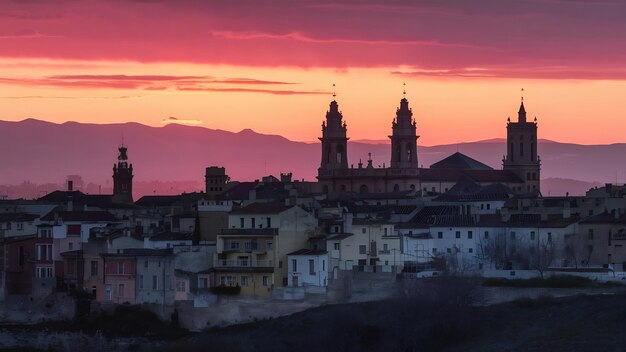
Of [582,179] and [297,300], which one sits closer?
[297,300]

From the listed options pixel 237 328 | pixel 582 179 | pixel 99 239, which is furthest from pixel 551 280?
pixel 582 179

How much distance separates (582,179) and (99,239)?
385 ft

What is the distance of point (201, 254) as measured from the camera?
79.7m

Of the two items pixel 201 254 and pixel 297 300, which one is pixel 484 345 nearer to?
pixel 297 300

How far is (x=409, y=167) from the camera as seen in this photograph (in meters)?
146

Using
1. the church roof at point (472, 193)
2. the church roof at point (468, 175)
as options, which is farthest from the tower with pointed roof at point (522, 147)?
the church roof at point (472, 193)

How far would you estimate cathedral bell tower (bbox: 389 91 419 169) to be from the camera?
147 m

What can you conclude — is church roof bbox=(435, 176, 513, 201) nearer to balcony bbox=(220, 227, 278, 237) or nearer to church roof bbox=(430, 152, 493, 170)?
balcony bbox=(220, 227, 278, 237)

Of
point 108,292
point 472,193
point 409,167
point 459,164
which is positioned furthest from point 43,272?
point 459,164

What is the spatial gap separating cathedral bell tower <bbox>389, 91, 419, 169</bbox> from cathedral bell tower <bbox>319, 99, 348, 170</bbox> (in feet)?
11.6

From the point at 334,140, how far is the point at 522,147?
1728 cm

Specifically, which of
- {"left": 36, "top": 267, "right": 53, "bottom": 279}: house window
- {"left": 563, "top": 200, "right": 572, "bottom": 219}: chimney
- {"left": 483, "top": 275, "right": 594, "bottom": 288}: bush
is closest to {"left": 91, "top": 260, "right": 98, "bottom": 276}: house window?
{"left": 36, "top": 267, "right": 53, "bottom": 279}: house window

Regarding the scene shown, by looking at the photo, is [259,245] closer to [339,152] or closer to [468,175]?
[468,175]

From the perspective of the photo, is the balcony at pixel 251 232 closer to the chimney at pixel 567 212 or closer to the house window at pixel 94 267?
the house window at pixel 94 267
